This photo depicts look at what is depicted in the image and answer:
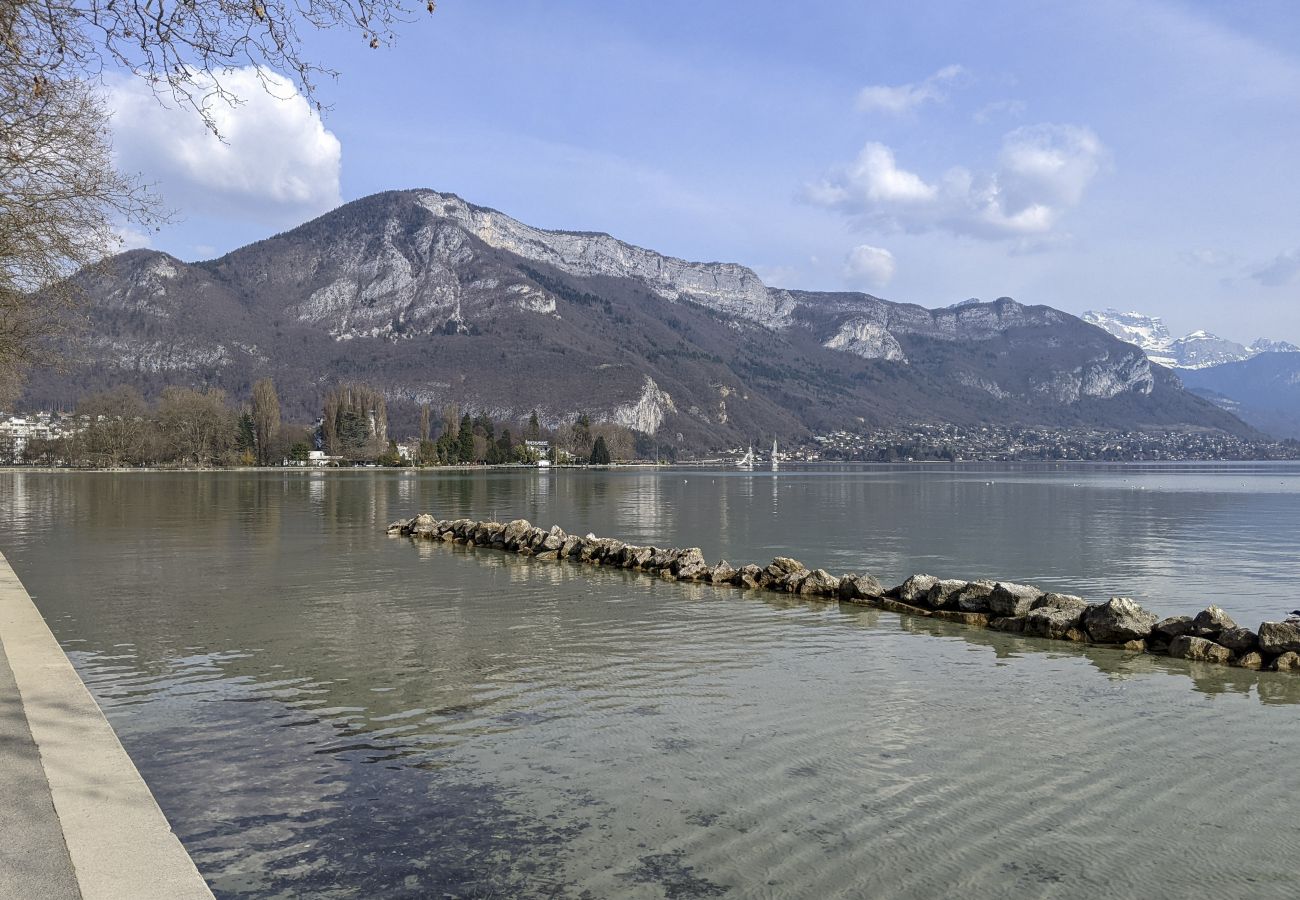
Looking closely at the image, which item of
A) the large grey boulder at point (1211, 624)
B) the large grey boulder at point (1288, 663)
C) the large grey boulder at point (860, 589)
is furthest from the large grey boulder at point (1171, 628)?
the large grey boulder at point (860, 589)

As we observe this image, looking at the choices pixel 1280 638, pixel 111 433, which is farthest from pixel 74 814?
pixel 111 433

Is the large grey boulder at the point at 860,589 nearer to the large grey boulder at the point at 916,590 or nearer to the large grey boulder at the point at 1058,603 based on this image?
the large grey boulder at the point at 916,590

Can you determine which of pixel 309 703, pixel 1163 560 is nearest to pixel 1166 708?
pixel 309 703

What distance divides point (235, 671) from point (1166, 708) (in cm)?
1272

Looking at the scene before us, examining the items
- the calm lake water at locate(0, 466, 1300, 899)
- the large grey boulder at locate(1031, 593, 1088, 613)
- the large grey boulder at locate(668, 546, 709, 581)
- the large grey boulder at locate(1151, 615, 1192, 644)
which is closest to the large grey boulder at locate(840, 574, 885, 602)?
the calm lake water at locate(0, 466, 1300, 899)

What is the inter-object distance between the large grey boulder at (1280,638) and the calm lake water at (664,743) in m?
0.98

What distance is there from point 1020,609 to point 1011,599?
0.27 m

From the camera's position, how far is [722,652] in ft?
51.6

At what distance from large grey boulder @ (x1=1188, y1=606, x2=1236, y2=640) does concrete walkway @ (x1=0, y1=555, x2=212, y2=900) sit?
1577cm

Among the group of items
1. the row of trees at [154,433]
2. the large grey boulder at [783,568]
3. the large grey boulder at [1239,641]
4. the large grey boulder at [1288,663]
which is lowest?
the large grey boulder at [1288,663]

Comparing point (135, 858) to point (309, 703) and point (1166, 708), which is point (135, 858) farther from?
point (1166, 708)

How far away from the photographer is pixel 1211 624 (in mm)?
15969

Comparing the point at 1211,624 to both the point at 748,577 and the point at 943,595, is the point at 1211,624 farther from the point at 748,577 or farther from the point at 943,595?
the point at 748,577

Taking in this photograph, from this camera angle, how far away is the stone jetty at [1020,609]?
50.3 feet
